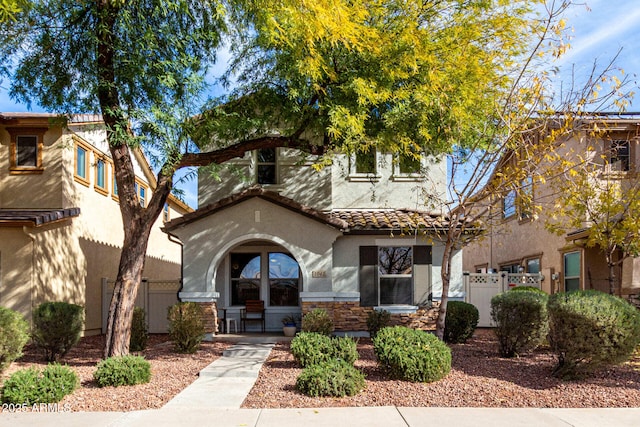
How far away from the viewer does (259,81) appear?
1288cm

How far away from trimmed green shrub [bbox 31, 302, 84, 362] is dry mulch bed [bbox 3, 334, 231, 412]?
1.03 ft

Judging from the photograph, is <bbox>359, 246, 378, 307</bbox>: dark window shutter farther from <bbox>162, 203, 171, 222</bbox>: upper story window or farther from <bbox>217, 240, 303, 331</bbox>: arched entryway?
<bbox>162, 203, 171, 222</bbox>: upper story window

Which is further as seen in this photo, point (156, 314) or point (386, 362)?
point (156, 314)

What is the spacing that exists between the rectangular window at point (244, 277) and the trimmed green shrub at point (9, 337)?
7616 mm

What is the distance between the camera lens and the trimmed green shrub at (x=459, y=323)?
534 inches

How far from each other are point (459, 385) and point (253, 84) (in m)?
7.81

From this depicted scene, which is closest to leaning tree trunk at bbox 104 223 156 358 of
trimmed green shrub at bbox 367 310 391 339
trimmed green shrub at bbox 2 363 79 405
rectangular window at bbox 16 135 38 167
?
trimmed green shrub at bbox 2 363 79 405

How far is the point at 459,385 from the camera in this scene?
9.12 metres

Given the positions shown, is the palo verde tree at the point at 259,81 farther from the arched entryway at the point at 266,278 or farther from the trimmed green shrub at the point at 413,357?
the arched entryway at the point at 266,278

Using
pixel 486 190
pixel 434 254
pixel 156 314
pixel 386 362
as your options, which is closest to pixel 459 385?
pixel 386 362

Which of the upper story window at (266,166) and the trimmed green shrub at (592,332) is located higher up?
the upper story window at (266,166)

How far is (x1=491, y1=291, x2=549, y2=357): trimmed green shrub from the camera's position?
11391mm

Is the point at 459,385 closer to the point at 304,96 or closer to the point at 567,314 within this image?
the point at 567,314

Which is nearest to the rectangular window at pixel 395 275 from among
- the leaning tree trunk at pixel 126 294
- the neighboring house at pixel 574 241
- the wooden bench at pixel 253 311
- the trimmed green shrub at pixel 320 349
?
the neighboring house at pixel 574 241
